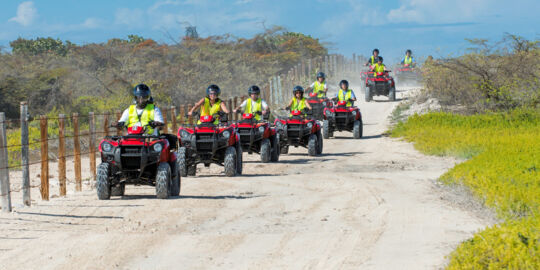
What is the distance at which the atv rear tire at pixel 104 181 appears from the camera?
12609 mm

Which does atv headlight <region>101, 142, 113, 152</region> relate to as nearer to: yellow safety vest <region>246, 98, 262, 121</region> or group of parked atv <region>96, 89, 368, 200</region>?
group of parked atv <region>96, 89, 368, 200</region>

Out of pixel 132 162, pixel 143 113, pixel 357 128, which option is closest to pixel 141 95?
pixel 143 113

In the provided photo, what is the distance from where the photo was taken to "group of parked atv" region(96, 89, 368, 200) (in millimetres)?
12680

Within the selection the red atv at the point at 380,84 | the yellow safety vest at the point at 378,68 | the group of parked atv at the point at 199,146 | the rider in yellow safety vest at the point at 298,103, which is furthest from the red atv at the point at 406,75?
the rider in yellow safety vest at the point at 298,103

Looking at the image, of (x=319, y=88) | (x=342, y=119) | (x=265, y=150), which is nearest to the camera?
(x=265, y=150)

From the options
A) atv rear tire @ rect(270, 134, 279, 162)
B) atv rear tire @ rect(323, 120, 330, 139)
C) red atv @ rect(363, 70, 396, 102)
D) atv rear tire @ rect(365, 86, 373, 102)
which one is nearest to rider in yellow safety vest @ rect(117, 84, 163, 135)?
atv rear tire @ rect(270, 134, 279, 162)

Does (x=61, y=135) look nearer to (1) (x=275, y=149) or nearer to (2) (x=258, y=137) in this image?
(2) (x=258, y=137)

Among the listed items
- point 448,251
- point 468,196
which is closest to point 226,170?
point 468,196

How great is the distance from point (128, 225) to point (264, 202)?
2630 millimetres

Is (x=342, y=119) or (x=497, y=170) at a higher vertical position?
(x=342, y=119)

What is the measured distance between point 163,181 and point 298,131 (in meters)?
8.59

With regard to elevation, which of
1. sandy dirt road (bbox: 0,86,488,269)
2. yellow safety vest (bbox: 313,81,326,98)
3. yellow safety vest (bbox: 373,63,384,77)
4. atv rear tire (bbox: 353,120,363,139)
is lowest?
sandy dirt road (bbox: 0,86,488,269)

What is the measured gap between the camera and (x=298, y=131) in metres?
20.9

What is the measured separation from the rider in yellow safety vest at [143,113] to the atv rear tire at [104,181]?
90 centimetres
